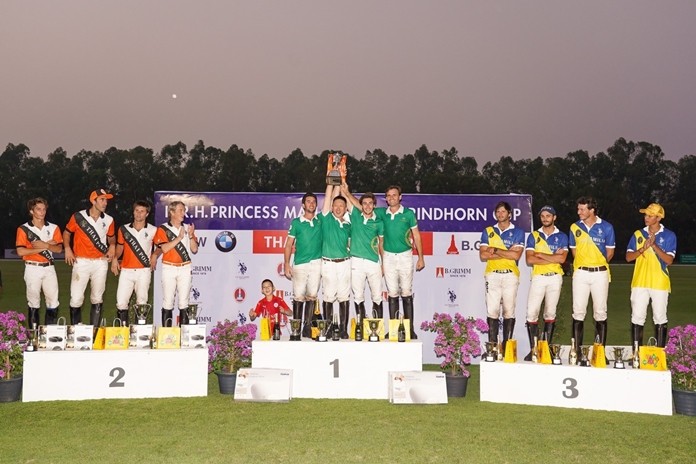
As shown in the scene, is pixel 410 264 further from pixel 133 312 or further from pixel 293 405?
pixel 133 312

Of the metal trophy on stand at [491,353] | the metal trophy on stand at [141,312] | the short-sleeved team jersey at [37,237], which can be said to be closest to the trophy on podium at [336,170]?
the metal trophy on stand at [141,312]

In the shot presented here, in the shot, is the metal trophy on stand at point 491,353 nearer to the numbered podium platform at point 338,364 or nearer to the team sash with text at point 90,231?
the numbered podium platform at point 338,364

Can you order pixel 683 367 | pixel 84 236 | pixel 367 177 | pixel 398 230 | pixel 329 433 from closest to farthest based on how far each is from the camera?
pixel 329 433, pixel 683 367, pixel 398 230, pixel 84 236, pixel 367 177

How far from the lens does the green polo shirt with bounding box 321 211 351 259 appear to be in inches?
390

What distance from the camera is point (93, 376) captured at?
848 cm

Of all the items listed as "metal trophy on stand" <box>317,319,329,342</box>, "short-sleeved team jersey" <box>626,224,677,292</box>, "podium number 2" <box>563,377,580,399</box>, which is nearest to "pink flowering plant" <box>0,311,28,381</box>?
"metal trophy on stand" <box>317,319,329,342</box>

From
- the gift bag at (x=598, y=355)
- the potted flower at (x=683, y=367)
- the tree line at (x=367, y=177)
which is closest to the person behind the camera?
the potted flower at (x=683, y=367)

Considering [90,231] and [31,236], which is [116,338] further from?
[31,236]

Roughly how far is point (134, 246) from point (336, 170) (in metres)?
2.98

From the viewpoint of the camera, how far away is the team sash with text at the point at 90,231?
34.2 feet

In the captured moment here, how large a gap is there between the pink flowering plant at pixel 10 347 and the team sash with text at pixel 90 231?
1980 mm

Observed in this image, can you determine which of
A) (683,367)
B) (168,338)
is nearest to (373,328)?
(168,338)

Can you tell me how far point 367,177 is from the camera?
7100 centimetres

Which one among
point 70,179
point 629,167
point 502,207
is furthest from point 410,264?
point 629,167
